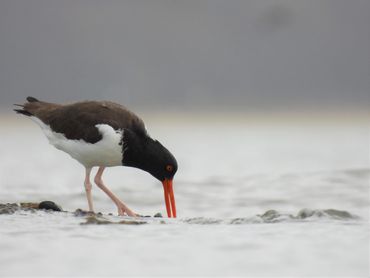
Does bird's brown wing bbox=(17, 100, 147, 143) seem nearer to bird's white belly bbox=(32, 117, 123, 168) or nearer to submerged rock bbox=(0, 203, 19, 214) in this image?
bird's white belly bbox=(32, 117, 123, 168)

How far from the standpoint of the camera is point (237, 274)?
6.75 meters

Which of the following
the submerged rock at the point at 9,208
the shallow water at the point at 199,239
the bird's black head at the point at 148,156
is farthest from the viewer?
the bird's black head at the point at 148,156

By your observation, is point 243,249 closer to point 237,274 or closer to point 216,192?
point 237,274

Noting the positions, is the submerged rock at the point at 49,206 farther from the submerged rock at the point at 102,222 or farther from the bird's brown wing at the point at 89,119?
the submerged rock at the point at 102,222

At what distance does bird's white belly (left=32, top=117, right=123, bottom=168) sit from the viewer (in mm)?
10688

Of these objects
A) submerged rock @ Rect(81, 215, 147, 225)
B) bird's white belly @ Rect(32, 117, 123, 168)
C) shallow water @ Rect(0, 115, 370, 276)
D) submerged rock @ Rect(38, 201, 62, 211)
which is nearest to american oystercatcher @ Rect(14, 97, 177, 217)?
bird's white belly @ Rect(32, 117, 123, 168)

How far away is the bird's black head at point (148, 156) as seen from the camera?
11.0 meters

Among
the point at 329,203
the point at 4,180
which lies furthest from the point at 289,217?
the point at 4,180

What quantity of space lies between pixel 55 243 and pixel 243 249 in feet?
5.76

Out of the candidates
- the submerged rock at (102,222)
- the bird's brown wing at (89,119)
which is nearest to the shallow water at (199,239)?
the submerged rock at (102,222)

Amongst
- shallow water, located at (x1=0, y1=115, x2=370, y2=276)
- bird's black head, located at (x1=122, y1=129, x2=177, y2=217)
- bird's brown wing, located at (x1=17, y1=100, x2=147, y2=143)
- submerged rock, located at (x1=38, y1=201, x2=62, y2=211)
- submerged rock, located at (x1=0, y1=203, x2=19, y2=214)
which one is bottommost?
shallow water, located at (x1=0, y1=115, x2=370, y2=276)

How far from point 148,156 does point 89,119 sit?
92 centimetres

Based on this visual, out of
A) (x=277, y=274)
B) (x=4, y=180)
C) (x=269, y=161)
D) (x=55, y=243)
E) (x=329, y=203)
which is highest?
(x=269, y=161)

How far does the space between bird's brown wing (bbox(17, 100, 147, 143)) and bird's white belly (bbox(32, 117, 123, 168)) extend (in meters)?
0.06
